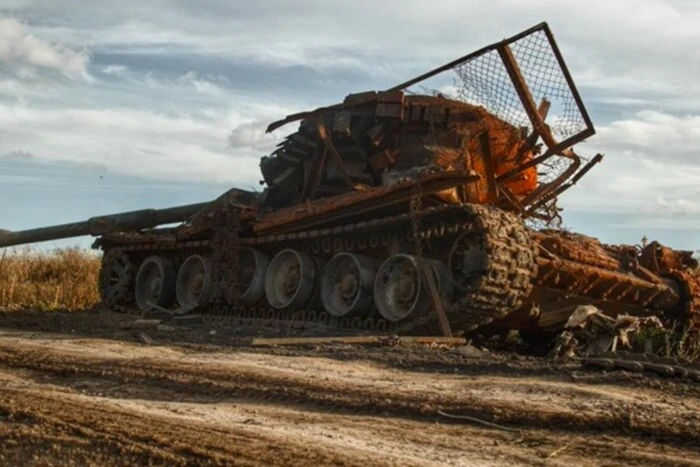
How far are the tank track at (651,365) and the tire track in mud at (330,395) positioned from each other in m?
0.89

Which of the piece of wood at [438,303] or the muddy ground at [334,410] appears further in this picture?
the piece of wood at [438,303]

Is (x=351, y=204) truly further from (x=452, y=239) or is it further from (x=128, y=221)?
(x=128, y=221)

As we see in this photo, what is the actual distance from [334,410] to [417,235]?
605 centimetres

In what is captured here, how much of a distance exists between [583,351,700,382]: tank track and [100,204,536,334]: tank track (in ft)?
10.4

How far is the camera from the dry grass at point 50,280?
19078 millimetres

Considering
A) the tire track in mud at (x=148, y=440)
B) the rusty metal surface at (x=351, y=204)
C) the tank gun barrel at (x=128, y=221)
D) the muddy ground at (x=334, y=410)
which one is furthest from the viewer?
the tank gun barrel at (x=128, y=221)

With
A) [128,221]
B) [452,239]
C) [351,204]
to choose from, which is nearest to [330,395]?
[452,239]

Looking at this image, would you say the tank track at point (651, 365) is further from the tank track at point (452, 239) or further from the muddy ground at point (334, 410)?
the tank track at point (452, 239)

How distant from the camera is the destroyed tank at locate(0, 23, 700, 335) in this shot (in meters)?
11.5

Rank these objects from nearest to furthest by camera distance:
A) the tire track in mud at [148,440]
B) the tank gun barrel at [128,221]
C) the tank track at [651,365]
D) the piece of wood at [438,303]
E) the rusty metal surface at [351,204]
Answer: the tire track in mud at [148,440] < the tank track at [651,365] < the piece of wood at [438,303] < the rusty metal surface at [351,204] < the tank gun barrel at [128,221]

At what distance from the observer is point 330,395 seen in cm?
636

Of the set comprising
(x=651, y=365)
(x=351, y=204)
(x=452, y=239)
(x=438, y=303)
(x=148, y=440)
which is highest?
(x=351, y=204)

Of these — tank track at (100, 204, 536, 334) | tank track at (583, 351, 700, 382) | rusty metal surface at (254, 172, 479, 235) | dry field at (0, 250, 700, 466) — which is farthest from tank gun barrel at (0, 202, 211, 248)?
tank track at (583, 351, 700, 382)

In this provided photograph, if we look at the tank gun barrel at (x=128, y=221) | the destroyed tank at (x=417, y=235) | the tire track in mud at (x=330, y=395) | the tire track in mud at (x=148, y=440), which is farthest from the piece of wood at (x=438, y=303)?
the tank gun barrel at (x=128, y=221)
